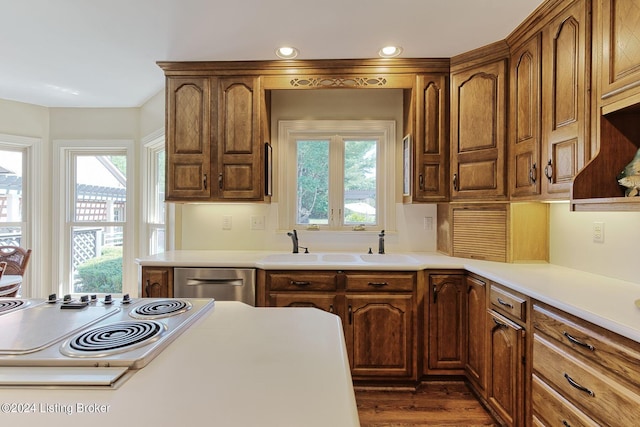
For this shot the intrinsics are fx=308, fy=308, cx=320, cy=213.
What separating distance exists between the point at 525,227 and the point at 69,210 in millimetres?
4430

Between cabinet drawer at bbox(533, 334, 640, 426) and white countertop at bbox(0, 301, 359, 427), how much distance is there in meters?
1.01

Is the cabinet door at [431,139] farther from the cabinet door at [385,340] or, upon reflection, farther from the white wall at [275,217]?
the cabinet door at [385,340]

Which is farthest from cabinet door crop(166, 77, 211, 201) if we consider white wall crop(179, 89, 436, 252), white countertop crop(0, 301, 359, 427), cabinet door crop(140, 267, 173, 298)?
white countertop crop(0, 301, 359, 427)

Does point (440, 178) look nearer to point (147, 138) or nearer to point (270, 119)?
point (270, 119)

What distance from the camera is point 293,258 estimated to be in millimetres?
2520

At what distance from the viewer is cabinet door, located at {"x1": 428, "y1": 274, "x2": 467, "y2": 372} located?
214 cm

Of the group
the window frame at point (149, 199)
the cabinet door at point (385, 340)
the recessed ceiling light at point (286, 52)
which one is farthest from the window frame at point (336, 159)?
the window frame at point (149, 199)

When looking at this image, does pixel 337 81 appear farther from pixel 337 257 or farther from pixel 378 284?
pixel 378 284

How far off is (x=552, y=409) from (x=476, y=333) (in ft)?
2.20

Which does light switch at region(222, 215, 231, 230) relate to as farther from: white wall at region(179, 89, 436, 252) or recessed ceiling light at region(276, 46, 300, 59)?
recessed ceiling light at region(276, 46, 300, 59)

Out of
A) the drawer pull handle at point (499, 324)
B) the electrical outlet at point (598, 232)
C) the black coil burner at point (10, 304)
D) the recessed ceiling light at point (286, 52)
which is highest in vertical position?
the recessed ceiling light at point (286, 52)

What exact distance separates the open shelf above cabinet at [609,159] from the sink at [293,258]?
1704 millimetres

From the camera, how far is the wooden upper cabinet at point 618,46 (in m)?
1.28

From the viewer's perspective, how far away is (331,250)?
277 centimetres
